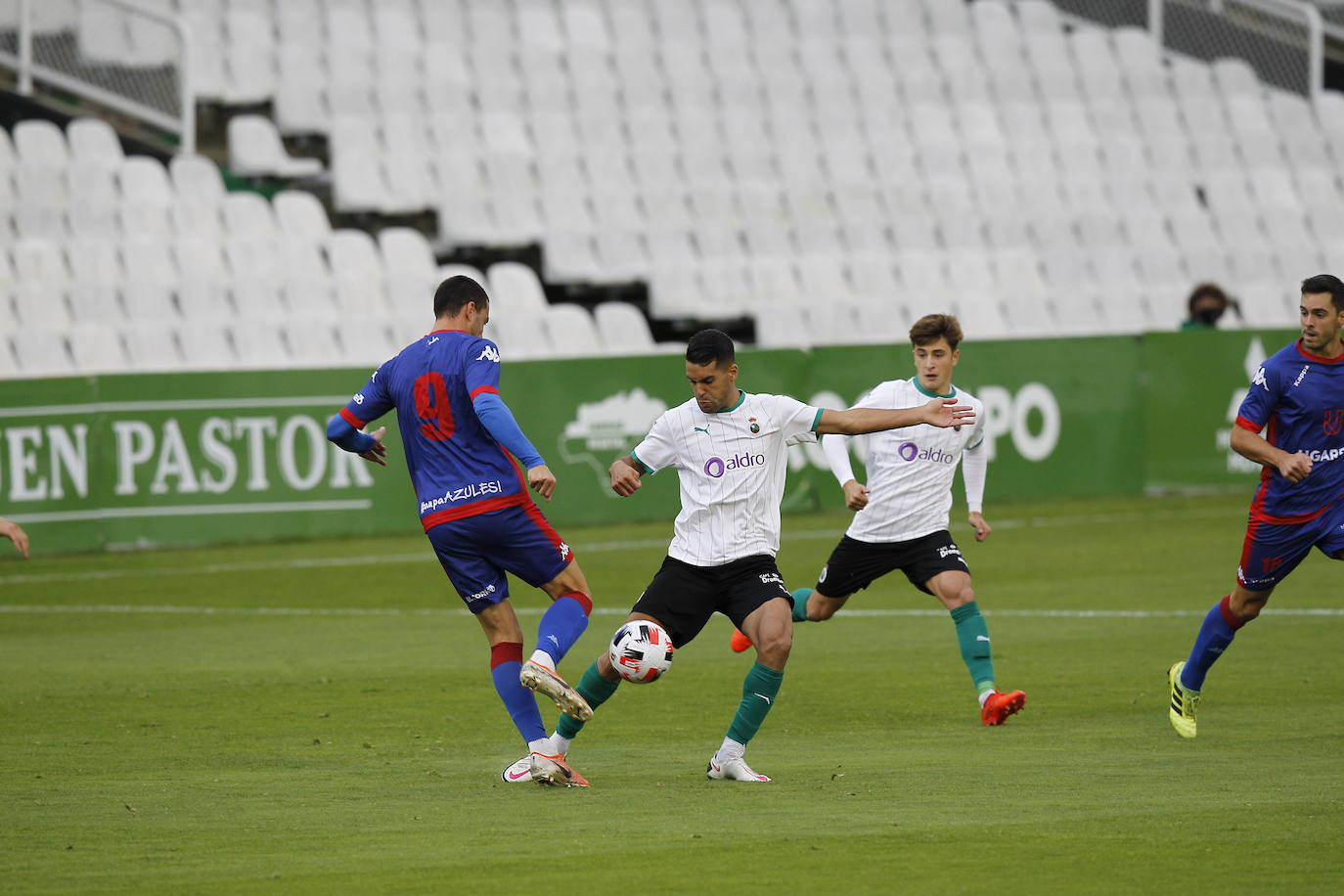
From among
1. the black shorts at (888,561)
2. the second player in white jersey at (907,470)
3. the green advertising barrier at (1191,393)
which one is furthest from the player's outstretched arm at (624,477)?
the green advertising barrier at (1191,393)

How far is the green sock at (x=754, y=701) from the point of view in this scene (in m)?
7.84

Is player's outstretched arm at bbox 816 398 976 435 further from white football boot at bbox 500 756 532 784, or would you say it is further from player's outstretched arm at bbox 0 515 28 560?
player's outstretched arm at bbox 0 515 28 560

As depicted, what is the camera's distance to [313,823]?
22.9 ft

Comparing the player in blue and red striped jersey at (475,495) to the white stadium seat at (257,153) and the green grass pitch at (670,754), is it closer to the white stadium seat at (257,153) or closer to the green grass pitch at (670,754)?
the green grass pitch at (670,754)

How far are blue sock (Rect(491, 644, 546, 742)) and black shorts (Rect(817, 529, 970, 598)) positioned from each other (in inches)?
98.1

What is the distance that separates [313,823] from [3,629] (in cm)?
727

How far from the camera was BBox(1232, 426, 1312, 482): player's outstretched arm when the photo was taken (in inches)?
335

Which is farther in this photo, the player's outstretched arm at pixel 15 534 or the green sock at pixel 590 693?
the player's outstretched arm at pixel 15 534

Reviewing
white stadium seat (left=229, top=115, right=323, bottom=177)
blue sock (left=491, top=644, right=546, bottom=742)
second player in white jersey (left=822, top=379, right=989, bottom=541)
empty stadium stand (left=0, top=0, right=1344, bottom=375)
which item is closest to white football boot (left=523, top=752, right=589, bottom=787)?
blue sock (left=491, top=644, right=546, bottom=742)

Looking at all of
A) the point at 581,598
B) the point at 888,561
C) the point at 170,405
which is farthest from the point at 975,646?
the point at 170,405

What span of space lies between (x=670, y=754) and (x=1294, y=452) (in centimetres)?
325

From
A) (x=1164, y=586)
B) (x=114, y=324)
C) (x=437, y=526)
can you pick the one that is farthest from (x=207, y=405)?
(x=437, y=526)

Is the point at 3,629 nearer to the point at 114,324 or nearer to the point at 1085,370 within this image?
the point at 114,324

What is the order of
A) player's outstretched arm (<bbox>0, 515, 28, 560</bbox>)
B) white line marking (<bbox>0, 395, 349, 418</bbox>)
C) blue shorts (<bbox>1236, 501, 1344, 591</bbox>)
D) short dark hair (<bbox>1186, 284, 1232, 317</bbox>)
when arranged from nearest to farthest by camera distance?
player's outstretched arm (<bbox>0, 515, 28, 560</bbox>) → blue shorts (<bbox>1236, 501, 1344, 591</bbox>) → white line marking (<bbox>0, 395, 349, 418</bbox>) → short dark hair (<bbox>1186, 284, 1232, 317</bbox>)
